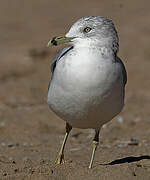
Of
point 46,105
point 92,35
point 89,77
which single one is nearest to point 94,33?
point 92,35

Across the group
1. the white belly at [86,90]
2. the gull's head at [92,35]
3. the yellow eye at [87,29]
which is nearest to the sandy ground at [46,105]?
the white belly at [86,90]

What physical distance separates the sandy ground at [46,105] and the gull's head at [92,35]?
1402mm

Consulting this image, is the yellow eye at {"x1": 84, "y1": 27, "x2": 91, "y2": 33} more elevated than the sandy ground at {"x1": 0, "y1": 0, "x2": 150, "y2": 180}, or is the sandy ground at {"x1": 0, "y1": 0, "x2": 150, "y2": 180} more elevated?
the yellow eye at {"x1": 84, "y1": 27, "x2": 91, "y2": 33}

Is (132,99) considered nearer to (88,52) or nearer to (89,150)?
(89,150)

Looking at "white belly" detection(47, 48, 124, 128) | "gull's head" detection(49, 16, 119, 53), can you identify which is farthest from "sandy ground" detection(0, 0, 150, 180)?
"gull's head" detection(49, 16, 119, 53)

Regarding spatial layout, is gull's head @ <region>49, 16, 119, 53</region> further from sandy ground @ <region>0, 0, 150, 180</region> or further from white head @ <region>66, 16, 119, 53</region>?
sandy ground @ <region>0, 0, 150, 180</region>

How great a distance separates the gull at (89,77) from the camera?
5676 mm

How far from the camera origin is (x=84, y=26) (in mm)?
6004

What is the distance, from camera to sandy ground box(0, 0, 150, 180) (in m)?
6.28

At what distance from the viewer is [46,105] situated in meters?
11.8

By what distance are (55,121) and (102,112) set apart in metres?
4.68

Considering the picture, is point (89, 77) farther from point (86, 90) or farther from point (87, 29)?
point (87, 29)

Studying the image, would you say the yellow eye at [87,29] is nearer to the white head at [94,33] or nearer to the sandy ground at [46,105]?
the white head at [94,33]

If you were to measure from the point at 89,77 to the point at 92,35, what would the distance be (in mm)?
549
